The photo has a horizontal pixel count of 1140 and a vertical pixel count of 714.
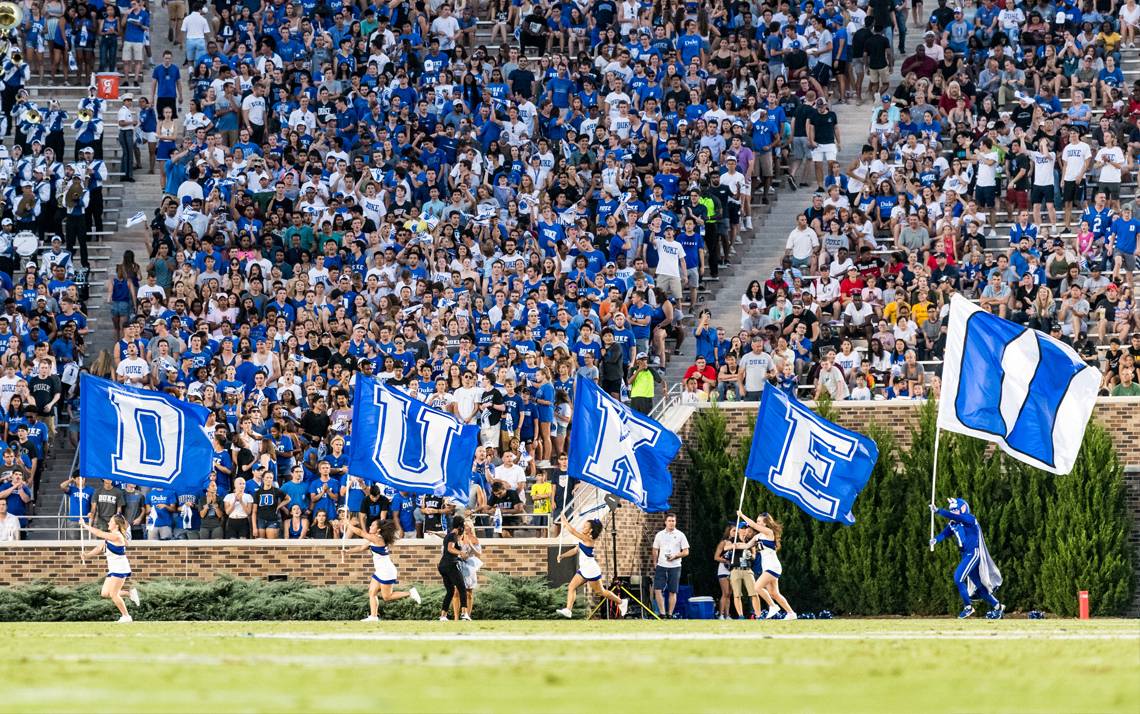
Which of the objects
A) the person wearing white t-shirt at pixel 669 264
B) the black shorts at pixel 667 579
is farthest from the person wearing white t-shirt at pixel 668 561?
the person wearing white t-shirt at pixel 669 264

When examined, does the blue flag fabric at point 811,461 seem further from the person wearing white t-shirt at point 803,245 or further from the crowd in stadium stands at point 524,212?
the person wearing white t-shirt at point 803,245

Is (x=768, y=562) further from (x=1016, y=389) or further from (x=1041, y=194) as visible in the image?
(x=1041, y=194)

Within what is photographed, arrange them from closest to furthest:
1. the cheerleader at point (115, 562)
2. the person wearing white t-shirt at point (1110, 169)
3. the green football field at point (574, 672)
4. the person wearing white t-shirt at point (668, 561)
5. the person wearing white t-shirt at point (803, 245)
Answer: the green football field at point (574, 672) → the cheerleader at point (115, 562) → the person wearing white t-shirt at point (668, 561) → the person wearing white t-shirt at point (803, 245) → the person wearing white t-shirt at point (1110, 169)

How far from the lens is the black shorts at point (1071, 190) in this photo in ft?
117

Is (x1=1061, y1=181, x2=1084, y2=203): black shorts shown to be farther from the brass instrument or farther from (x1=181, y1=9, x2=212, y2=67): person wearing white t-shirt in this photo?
(x1=181, y1=9, x2=212, y2=67): person wearing white t-shirt

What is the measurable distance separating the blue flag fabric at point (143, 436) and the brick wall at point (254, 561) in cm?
236

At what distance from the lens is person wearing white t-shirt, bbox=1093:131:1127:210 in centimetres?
3562

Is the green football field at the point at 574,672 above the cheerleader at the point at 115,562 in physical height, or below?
above

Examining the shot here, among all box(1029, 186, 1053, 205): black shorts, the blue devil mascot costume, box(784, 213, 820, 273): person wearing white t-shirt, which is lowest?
the blue devil mascot costume

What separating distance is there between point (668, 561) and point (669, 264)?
6943 mm

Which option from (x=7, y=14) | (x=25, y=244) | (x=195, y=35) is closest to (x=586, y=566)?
(x=7, y=14)

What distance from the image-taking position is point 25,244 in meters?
37.2

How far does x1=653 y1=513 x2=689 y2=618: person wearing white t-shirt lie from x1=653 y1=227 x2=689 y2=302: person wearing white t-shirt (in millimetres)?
6271

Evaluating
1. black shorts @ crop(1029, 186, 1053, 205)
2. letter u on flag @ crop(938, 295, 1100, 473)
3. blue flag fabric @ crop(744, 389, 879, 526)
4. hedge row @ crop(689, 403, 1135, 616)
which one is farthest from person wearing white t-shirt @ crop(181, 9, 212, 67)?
letter u on flag @ crop(938, 295, 1100, 473)
